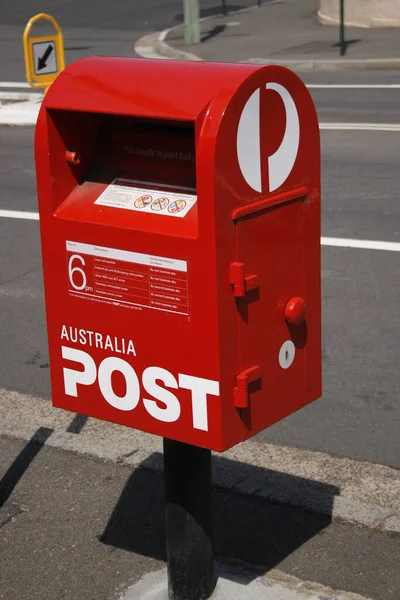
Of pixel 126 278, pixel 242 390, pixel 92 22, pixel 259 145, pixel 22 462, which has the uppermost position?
pixel 259 145

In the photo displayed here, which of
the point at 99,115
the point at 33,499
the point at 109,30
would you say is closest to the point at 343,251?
the point at 33,499

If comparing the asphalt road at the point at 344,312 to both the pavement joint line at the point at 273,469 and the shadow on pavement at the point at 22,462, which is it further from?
the shadow on pavement at the point at 22,462

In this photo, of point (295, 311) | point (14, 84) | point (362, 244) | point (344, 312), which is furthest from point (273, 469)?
point (14, 84)

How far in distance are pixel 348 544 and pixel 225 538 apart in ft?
1.69

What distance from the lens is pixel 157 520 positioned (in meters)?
4.60

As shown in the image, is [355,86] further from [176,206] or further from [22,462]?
[176,206]

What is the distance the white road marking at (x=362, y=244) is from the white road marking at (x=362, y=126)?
15.8ft

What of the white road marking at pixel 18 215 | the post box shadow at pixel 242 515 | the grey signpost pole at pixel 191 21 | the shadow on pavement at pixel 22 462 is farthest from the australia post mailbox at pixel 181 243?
the grey signpost pole at pixel 191 21

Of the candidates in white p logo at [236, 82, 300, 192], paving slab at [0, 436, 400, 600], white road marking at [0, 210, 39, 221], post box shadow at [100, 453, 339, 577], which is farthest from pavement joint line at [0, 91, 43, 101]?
white p logo at [236, 82, 300, 192]

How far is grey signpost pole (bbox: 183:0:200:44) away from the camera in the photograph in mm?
23312

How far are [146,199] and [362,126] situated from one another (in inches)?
416

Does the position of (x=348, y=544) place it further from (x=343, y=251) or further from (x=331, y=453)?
(x=343, y=251)

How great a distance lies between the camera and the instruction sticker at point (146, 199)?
3.37 metres

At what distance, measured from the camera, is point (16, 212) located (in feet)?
33.6
